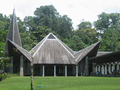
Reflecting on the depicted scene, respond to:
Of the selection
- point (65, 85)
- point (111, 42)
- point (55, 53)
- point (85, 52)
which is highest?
point (111, 42)

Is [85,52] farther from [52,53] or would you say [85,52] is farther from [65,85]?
[65,85]

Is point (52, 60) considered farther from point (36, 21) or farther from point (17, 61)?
point (36, 21)

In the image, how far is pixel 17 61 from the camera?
44250 mm

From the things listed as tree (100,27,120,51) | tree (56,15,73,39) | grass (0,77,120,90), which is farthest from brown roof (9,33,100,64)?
tree (56,15,73,39)

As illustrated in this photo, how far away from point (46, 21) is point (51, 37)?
33564mm

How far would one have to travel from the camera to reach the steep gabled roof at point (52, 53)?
39697mm

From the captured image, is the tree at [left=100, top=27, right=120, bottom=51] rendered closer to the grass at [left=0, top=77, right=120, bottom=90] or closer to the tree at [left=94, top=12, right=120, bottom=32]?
the tree at [left=94, top=12, right=120, bottom=32]

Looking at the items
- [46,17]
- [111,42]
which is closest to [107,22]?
[111,42]

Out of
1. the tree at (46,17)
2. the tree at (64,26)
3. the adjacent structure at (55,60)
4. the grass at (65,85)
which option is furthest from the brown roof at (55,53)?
the tree at (64,26)

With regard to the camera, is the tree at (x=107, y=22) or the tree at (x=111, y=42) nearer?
the tree at (x=111, y=42)

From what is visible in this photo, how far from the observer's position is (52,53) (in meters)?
41.7

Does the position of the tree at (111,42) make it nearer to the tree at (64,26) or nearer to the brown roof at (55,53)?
the tree at (64,26)

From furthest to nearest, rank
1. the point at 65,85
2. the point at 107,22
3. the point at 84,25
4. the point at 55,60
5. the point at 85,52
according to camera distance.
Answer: the point at 84,25
the point at 107,22
the point at 85,52
the point at 55,60
the point at 65,85

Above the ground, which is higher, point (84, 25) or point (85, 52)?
point (84, 25)
